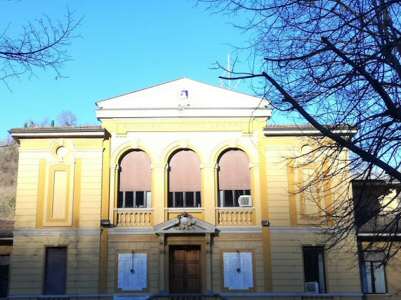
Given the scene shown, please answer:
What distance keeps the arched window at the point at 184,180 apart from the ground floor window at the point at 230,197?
984mm

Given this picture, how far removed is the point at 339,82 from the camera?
895 cm

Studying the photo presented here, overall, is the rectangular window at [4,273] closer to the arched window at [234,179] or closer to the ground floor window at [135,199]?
the ground floor window at [135,199]

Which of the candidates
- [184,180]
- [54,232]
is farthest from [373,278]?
[54,232]

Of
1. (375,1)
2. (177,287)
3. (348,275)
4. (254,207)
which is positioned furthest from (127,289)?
(375,1)

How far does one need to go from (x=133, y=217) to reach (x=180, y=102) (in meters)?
5.36

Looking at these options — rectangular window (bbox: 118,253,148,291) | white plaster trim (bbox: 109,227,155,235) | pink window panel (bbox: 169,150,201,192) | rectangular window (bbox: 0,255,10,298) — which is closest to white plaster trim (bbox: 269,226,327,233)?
pink window panel (bbox: 169,150,201,192)

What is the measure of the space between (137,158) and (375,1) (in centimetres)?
1843

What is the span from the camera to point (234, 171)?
85.8 feet

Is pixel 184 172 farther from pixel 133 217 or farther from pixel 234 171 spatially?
pixel 133 217

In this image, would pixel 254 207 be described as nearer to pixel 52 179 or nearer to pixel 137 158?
pixel 137 158

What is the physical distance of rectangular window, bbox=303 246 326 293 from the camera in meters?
24.9

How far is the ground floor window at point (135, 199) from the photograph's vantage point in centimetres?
2564

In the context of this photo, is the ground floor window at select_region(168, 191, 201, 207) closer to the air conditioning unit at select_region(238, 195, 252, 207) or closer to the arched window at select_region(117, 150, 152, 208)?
the arched window at select_region(117, 150, 152, 208)

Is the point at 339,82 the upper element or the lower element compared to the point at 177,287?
upper
